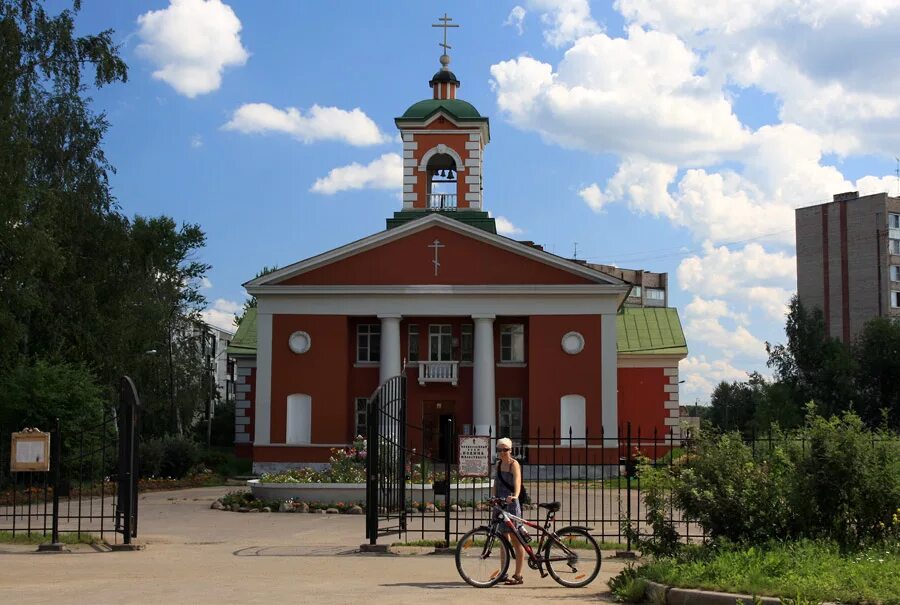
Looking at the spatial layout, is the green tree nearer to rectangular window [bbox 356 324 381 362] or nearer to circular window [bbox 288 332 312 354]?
rectangular window [bbox 356 324 381 362]

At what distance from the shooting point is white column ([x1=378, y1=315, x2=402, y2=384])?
129 feet

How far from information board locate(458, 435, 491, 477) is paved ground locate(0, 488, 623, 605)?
1.41 m

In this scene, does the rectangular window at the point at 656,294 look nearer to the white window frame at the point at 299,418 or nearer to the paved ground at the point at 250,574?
the white window frame at the point at 299,418

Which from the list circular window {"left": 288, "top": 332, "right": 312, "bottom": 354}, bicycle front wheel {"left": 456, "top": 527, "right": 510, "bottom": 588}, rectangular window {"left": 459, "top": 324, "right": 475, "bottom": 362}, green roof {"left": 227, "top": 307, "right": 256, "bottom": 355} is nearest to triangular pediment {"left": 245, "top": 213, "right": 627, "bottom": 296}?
circular window {"left": 288, "top": 332, "right": 312, "bottom": 354}

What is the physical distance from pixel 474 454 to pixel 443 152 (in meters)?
28.6

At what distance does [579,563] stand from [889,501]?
3626mm

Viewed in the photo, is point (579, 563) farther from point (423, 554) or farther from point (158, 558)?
point (158, 558)

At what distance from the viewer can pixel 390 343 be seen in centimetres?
3953

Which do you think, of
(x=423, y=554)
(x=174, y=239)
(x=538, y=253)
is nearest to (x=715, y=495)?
(x=423, y=554)

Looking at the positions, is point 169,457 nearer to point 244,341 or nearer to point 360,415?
point 360,415

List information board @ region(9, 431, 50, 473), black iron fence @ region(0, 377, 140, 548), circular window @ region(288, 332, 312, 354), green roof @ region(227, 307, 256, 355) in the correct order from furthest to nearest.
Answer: green roof @ region(227, 307, 256, 355)
circular window @ region(288, 332, 312, 354)
information board @ region(9, 431, 50, 473)
black iron fence @ region(0, 377, 140, 548)

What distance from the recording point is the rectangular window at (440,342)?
41.0m

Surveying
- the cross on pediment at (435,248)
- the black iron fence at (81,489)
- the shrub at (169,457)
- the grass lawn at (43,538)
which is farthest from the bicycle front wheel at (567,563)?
the shrub at (169,457)

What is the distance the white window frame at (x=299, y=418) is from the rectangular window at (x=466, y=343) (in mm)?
5943
